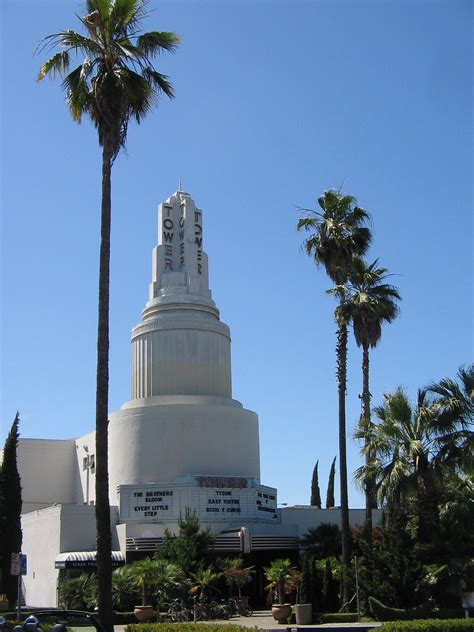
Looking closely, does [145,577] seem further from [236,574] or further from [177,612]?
[236,574]

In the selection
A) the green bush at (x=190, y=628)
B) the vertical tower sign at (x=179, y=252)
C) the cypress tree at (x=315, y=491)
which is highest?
the vertical tower sign at (x=179, y=252)

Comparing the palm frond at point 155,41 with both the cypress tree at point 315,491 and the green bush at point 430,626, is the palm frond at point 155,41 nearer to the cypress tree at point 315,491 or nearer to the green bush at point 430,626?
the green bush at point 430,626

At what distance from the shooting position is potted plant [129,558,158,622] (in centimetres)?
3053

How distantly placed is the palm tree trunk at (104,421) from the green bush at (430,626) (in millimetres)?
6393

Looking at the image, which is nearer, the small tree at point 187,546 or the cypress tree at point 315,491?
the small tree at point 187,546

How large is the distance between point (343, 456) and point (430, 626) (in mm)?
11465

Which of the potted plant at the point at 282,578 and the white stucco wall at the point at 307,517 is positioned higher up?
the white stucco wall at the point at 307,517

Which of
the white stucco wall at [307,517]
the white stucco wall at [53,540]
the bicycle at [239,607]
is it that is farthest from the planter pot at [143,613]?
the white stucco wall at [307,517]

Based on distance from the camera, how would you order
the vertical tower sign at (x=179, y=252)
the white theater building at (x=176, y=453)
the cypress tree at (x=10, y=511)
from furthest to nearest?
the vertical tower sign at (x=179, y=252) → the white theater building at (x=176, y=453) → the cypress tree at (x=10, y=511)

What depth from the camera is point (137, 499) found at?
129ft

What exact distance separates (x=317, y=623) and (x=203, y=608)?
210 inches

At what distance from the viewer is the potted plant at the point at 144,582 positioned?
30.5 m

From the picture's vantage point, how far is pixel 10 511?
3553 cm

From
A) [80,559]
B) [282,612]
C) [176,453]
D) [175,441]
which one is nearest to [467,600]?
[282,612]
